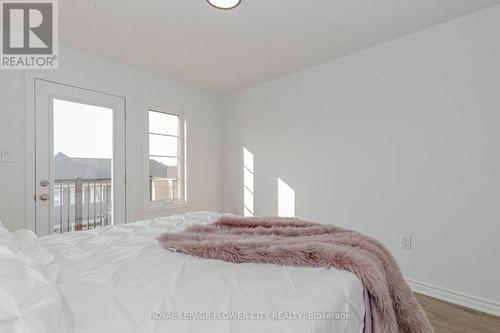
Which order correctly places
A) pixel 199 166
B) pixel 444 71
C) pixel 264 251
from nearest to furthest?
pixel 264 251
pixel 444 71
pixel 199 166

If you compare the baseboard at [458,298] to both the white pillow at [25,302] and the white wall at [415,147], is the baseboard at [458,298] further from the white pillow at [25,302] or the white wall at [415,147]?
the white pillow at [25,302]

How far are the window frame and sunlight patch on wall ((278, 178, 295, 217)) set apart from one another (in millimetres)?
1358

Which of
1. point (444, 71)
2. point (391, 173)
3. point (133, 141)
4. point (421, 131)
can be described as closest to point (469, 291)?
point (391, 173)

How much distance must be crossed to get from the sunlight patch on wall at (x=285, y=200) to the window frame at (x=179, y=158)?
1358mm

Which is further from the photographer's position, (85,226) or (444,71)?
(85,226)

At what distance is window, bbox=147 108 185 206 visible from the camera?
11.1 feet

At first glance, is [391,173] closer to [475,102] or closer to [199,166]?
[475,102]

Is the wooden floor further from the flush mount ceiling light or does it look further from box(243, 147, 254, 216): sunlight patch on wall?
the flush mount ceiling light

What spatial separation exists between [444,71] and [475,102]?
0.36 m

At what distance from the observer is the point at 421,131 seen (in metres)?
2.31

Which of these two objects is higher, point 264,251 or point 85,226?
point 264,251

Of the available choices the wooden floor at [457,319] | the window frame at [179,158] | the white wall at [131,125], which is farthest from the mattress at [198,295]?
the window frame at [179,158]

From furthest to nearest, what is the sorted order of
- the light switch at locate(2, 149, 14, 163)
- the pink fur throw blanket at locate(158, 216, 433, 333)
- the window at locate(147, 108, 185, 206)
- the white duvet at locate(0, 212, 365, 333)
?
the window at locate(147, 108, 185, 206)
the light switch at locate(2, 149, 14, 163)
the pink fur throw blanket at locate(158, 216, 433, 333)
the white duvet at locate(0, 212, 365, 333)

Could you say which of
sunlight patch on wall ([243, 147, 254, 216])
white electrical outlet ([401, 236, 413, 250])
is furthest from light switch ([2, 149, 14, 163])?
white electrical outlet ([401, 236, 413, 250])
